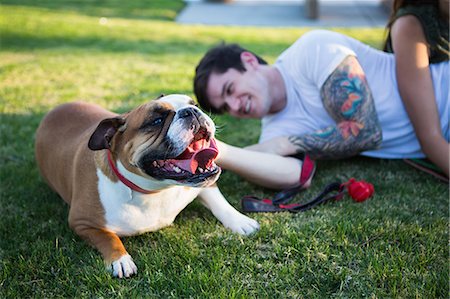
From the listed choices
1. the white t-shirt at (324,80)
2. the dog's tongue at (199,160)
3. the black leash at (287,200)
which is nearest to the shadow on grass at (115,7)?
the white t-shirt at (324,80)

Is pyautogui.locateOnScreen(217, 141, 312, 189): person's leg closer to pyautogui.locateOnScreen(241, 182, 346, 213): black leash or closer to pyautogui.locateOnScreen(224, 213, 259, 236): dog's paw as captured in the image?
pyautogui.locateOnScreen(241, 182, 346, 213): black leash

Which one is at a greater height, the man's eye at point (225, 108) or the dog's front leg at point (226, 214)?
the man's eye at point (225, 108)

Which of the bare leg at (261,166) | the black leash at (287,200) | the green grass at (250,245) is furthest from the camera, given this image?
the bare leg at (261,166)

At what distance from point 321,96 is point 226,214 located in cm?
126

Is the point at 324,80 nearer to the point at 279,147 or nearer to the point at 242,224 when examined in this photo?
the point at 279,147

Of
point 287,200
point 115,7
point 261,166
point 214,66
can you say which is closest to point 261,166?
point 261,166

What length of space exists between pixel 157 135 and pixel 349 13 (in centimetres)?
1302

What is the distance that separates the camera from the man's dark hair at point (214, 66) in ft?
12.5

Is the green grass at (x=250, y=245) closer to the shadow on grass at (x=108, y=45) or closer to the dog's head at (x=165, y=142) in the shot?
the dog's head at (x=165, y=142)

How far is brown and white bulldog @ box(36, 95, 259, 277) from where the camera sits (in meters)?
2.44

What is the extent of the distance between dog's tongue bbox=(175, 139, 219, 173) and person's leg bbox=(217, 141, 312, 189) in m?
0.72

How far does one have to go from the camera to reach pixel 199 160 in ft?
8.32

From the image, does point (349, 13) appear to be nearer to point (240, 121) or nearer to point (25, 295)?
point (240, 121)

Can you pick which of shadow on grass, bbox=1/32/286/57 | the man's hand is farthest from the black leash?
shadow on grass, bbox=1/32/286/57
